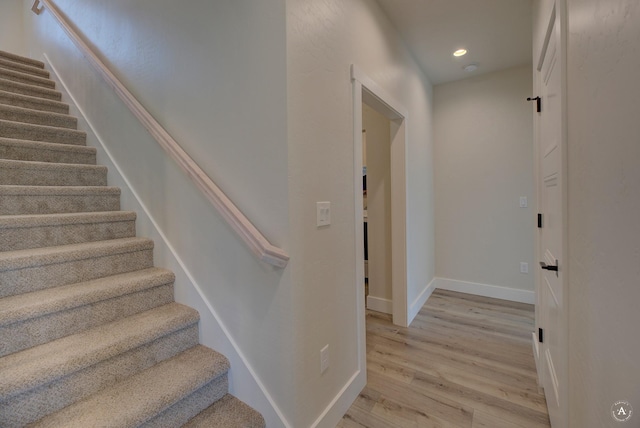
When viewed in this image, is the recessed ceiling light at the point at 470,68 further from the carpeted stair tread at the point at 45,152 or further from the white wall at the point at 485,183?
the carpeted stair tread at the point at 45,152

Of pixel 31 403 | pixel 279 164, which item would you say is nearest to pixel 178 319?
pixel 31 403

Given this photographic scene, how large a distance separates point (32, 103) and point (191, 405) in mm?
2856

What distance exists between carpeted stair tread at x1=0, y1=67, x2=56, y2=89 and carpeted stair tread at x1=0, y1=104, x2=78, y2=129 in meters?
0.74

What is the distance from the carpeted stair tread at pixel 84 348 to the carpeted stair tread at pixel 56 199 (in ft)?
3.10

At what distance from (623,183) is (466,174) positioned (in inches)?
121

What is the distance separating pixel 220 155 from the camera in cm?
150

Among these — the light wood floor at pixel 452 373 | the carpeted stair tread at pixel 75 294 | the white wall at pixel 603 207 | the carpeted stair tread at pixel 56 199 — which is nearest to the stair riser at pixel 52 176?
the carpeted stair tread at pixel 56 199

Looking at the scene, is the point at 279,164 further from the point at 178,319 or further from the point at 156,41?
the point at 156,41

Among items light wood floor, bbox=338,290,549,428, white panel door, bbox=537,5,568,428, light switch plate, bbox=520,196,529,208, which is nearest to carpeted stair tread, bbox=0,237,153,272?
light wood floor, bbox=338,290,549,428

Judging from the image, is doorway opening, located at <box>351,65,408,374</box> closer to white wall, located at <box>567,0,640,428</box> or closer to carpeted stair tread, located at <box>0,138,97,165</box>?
white wall, located at <box>567,0,640,428</box>

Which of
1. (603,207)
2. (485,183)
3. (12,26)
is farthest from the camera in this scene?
(12,26)

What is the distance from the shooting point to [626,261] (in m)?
0.65

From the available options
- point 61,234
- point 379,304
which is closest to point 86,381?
point 61,234

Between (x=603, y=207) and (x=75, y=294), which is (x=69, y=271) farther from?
(x=603, y=207)
